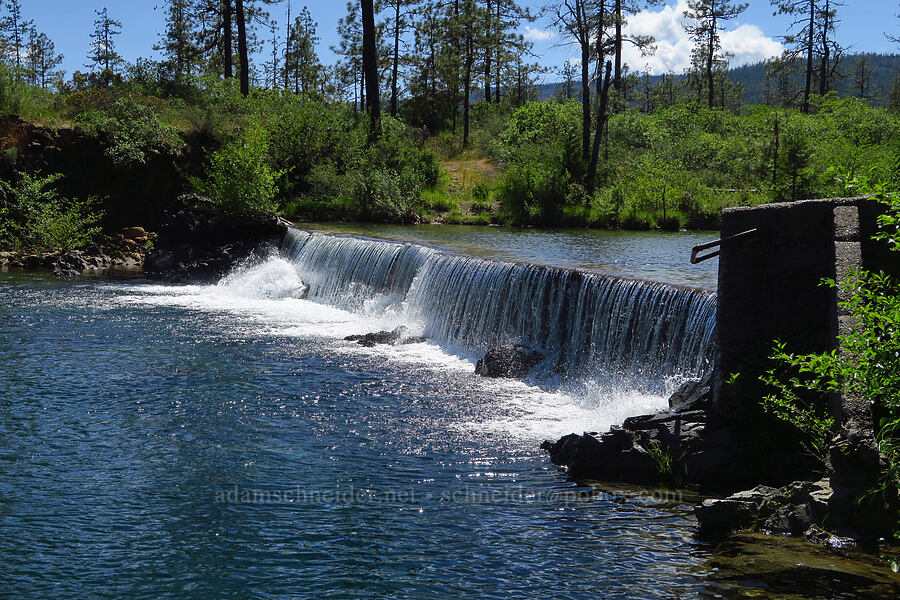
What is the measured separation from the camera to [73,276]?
2259 cm

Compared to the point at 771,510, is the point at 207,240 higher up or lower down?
higher up

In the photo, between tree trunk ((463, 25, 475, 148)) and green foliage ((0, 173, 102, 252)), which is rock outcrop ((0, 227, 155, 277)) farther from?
tree trunk ((463, 25, 475, 148))

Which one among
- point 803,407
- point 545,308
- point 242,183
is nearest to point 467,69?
point 242,183

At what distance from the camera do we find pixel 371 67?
33.2 meters

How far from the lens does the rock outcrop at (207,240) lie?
23.6m

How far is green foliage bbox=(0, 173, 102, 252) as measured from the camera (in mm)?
23906

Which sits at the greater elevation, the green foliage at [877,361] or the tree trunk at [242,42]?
the tree trunk at [242,42]

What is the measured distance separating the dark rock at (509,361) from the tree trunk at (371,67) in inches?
822

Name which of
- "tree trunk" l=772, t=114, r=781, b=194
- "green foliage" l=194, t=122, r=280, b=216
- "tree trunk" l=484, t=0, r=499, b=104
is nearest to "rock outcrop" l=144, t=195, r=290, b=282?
"green foliage" l=194, t=122, r=280, b=216

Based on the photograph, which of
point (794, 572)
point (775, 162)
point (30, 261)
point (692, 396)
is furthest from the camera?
point (775, 162)

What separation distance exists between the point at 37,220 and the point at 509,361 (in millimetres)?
17493

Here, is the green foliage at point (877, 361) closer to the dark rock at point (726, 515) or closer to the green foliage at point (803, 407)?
the green foliage at point (803, 407)

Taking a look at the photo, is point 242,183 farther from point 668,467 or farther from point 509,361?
point 668,467

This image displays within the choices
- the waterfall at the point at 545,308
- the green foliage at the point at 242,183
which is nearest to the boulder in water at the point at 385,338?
the waterfall at the point at 545,308
